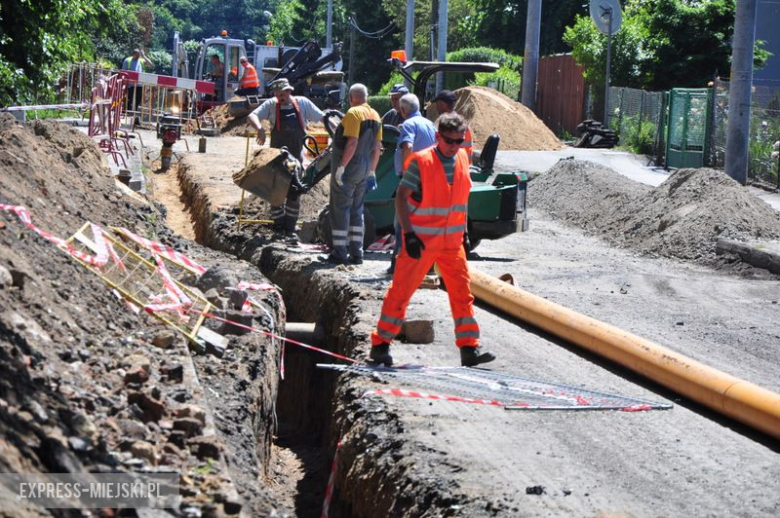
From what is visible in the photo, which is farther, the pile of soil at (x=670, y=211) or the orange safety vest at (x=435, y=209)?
the pile of soil at (x=670, y=211)

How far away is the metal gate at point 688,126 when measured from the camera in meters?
23.2

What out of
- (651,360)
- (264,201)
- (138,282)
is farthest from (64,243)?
(264,201)

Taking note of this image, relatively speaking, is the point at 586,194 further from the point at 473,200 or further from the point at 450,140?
the point at 450,140

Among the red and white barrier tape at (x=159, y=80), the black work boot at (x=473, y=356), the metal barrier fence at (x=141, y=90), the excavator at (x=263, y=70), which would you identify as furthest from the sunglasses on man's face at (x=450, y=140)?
the excavator at (x=263, y=70)

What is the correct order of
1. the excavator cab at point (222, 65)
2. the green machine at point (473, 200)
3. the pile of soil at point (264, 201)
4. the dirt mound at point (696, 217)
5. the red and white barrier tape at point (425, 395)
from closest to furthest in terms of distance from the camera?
the red and white barrier tape at point (425, 395) < the green machine at point (473, 200) < the pile of soil at point (264, 201) < the dirt mound at point (696, 217) < the excavator cab at point (222, 65)

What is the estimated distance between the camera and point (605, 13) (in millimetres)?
28500

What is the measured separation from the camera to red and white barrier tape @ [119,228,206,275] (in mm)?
9789

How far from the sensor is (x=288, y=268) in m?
12.8

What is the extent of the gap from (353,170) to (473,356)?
168 inches

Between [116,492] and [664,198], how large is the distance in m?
14.0

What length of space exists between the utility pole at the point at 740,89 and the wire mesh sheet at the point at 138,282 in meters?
11.4

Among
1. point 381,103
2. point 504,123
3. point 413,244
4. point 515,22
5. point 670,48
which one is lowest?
point 413,244

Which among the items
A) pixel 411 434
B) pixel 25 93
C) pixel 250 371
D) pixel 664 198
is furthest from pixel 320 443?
pixel 664 198

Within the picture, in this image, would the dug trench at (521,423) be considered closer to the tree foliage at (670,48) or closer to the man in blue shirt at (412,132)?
the man in blue shirt at (412,132)
